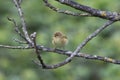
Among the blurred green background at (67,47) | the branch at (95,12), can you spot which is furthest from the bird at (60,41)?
the blurred green background at (67,47)

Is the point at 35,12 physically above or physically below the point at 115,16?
below

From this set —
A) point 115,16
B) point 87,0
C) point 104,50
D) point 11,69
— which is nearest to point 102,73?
point 104,50

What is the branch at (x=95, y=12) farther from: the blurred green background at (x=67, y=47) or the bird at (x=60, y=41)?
the blurred green background at (x=67, y=47)

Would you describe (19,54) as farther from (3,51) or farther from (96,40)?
(96,40)

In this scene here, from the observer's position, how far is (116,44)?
346 inches

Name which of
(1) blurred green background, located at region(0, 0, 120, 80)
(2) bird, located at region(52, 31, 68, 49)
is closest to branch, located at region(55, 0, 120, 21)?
(2) bird, located at region(52, 31, 68, 49)

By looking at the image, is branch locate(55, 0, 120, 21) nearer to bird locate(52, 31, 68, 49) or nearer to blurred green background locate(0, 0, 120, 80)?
bird locate(52, 31, 68, 49)

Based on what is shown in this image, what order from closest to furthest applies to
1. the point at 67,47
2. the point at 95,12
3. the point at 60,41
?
the point at 95,12
the point at 60,41
the point at 67,47

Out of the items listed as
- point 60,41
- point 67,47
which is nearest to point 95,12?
point 60,41

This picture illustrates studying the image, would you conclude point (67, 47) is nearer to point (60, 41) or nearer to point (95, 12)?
point (60, 41)

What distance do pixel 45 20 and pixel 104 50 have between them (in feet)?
6.18

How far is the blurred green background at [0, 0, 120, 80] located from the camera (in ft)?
27.7

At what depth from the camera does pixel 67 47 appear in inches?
340

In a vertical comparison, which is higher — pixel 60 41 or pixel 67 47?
pixel 60 41
